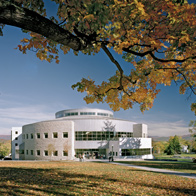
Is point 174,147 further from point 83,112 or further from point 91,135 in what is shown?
point 91,135

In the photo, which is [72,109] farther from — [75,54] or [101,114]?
[75,54]

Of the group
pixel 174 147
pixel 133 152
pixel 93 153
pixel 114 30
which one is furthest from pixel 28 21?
pixel 174 147

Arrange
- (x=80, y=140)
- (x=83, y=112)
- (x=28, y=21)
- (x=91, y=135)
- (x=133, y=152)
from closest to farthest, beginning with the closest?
(x=28, y=21) < (x=80, y=140) < (x=91, y=135) < (x=133, y=152) < (x=83, y=112)

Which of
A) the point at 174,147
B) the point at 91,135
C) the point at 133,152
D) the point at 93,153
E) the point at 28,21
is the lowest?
the point at 174,147

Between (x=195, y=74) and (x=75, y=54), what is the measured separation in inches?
254

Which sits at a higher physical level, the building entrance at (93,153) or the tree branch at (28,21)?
the tree branch at (28,21)

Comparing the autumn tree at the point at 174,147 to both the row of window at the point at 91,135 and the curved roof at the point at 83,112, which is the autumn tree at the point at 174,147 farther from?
the row of window at the point at 91,135

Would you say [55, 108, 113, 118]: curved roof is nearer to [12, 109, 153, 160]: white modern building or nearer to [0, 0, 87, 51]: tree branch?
[12, 109, 153, 160]: white modern building

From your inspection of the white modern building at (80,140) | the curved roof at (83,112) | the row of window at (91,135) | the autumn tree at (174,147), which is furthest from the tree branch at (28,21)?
the autumn tree at (174,147)

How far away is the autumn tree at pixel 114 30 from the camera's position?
589 centimetres

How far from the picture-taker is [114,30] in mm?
7648

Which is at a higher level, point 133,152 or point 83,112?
point 83,112

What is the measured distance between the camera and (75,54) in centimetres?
988

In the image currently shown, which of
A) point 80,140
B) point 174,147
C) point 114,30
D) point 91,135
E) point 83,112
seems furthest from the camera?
point 174,147
